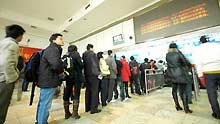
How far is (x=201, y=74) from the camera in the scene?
92.7 inches

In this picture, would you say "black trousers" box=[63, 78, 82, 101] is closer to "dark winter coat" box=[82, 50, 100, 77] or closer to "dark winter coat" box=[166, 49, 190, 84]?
"dark winter coat" box=[82, 50, 100, 77]

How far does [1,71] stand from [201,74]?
2.97 meters

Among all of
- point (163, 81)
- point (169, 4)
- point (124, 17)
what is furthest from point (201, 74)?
point (124, 17)

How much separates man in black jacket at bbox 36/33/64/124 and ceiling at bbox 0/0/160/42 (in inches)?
166

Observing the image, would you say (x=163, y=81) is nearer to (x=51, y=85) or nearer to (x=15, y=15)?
(x=51, y=85)

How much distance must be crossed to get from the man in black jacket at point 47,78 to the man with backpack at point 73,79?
47 centimetres

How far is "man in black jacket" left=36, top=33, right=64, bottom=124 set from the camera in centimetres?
195

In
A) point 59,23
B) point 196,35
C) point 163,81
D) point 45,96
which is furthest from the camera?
point 59,23

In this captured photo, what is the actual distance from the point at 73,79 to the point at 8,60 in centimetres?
119

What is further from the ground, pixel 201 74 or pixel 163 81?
pixel 201 74

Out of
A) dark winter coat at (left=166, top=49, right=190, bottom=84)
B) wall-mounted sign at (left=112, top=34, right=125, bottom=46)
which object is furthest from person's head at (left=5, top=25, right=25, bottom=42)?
wall-mounted sign at (left=112, top=34, right=125, bottom=46)

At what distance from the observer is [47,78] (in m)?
1.98

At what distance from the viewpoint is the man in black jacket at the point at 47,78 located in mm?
1950

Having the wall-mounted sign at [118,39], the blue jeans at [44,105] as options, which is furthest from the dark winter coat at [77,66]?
the wall-mounted sign at [118,39]
